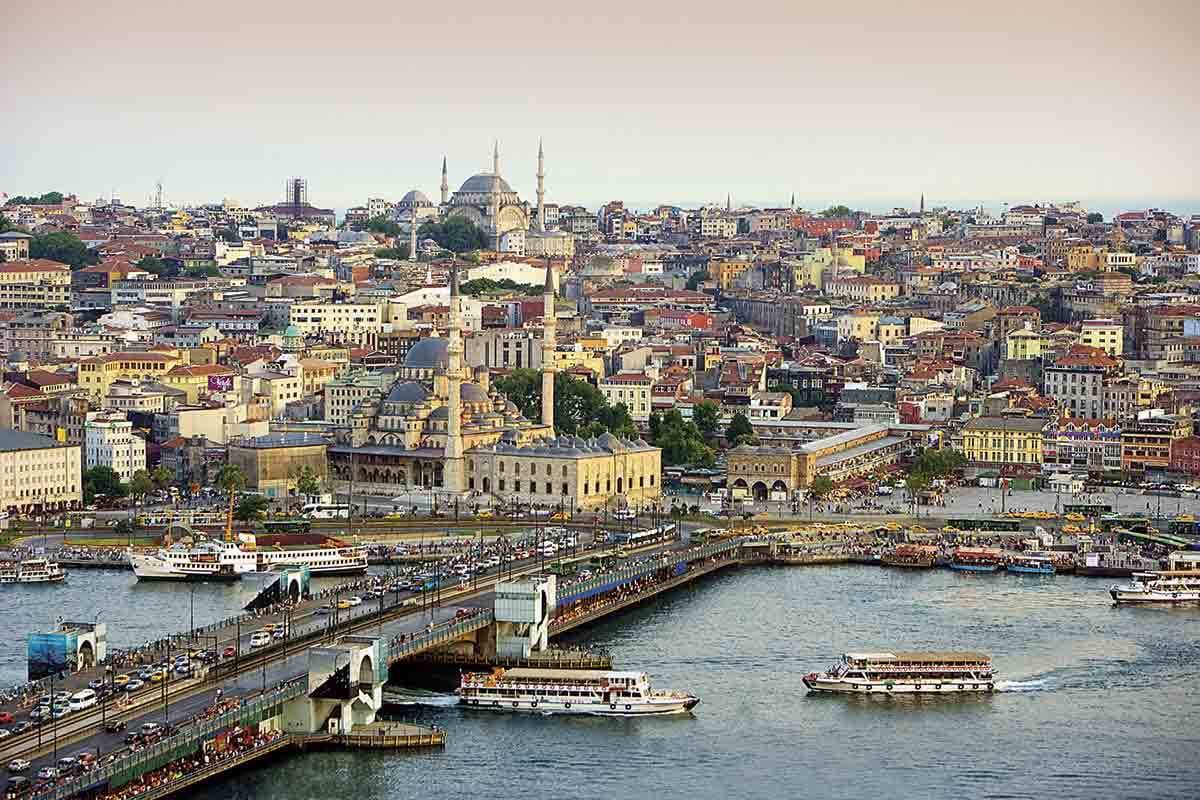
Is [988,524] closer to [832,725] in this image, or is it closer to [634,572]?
[634,572]

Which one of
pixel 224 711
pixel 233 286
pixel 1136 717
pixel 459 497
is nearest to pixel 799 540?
pixel 459 497

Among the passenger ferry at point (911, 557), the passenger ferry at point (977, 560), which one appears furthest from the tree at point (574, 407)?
the passenger ferry at point (977, 560)

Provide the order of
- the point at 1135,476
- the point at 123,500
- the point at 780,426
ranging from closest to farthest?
the point at 123,500 < the point at 1135,476 < the point at 780,426

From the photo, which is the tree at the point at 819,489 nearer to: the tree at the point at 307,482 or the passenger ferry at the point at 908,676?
the tree at the point at 307,482

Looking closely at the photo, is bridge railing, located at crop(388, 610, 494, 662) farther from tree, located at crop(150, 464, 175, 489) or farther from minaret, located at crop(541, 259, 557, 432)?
minaret, located at crop(541, 259, 557, 432)

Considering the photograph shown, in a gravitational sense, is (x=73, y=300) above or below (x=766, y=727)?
above

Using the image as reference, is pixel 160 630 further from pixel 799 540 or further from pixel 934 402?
pixel 934 402

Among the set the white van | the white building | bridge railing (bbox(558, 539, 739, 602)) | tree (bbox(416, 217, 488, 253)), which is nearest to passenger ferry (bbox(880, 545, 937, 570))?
bridge railing (bbox(558, 539, 739, 602))
